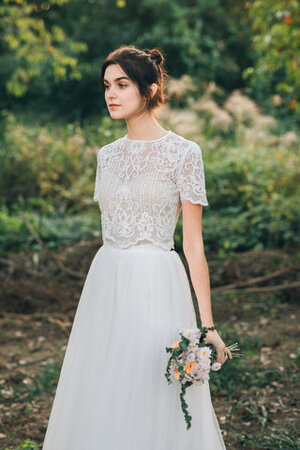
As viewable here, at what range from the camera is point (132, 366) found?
216 centimetres

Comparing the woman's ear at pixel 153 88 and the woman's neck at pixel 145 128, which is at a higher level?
the woman's ear at pixel 153 88

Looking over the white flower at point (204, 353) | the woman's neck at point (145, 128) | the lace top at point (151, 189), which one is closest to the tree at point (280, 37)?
the woman's neck at point (145, 128)

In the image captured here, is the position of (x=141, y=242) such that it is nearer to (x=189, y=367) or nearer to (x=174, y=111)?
(x=189, y=367)

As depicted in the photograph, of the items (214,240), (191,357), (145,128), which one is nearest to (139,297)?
(191,357)

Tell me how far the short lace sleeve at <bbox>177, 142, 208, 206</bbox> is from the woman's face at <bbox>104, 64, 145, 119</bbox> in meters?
0.29

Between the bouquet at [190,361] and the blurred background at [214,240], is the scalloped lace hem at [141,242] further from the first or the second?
the blurred background at [214,240]

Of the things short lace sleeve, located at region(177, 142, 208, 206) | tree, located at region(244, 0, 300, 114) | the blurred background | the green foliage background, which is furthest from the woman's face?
tree, located at region(244, 0, 300, 114)

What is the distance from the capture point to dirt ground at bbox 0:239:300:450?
346 centimetres

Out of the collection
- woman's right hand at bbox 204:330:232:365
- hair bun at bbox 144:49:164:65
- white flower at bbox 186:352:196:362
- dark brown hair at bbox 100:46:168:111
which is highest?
hair bun at bbox 144:49:164:65

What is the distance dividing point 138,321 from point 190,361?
31 centimetres

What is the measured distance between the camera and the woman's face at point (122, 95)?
2.22 meters

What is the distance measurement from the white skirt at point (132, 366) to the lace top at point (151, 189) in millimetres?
76

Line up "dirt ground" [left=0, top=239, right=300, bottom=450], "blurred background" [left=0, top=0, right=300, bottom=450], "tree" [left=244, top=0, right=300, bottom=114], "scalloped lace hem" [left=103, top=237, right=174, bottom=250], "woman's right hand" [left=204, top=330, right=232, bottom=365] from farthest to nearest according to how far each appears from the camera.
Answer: "tree" [left=244, top=0, right=300, bottom=114]
"blurred background" [left=0, top=0, right=300, bottom=450]
"dirt ground" [left=0, top=239, right=300, bottom=450]
"scalloped lace hem" [left=103, top=237, right=174, bottom=250]
"woman's right hand" [left=204, top=330, right=232, bottom=365]

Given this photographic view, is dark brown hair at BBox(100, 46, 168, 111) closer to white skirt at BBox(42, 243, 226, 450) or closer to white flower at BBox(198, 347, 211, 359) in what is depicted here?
white skirt at BBox(42, 243, 226, 450)
